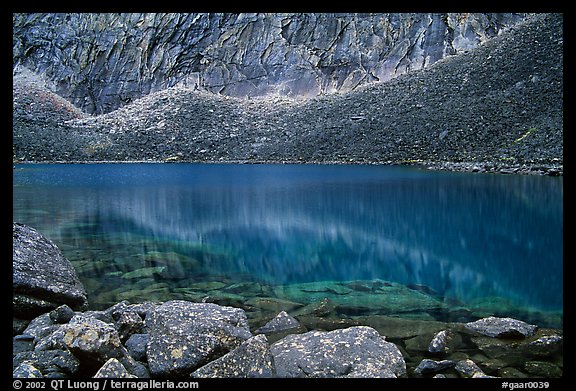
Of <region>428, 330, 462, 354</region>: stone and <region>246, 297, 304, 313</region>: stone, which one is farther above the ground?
<region>428, 330, 462, 354</region>: stone

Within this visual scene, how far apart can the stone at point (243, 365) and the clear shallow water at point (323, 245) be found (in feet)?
11.2

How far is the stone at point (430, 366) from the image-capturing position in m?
5.32

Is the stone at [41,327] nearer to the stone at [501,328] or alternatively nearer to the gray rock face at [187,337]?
the gray rock face at [187,337]

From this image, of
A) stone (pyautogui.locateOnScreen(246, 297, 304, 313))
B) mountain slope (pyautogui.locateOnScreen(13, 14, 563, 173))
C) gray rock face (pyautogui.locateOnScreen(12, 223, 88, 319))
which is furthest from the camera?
mountain slope (pyautogui.locateOnScreen(13, 14, 563, 173))

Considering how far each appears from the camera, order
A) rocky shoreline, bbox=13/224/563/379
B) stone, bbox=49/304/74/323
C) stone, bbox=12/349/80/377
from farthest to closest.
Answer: stone, bbox=49/304/74/323
rocky shoreline, bbox=13/224/563/379
stone, bbox=12/349/80/377

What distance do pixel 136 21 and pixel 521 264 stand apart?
316ft

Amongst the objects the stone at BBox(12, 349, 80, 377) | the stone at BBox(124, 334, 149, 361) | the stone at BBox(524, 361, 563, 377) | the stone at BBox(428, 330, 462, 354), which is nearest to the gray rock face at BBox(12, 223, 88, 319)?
the stone at BBox(12, 349, 80, 377)

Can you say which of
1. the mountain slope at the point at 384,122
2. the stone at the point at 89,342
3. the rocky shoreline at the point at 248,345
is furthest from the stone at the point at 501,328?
the mountain slope at the point at 384,122

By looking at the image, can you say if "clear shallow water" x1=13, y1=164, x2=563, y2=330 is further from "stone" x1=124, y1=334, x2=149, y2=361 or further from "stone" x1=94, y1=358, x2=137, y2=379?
"stone" x1=94, y1=358, x2=137, y2=379

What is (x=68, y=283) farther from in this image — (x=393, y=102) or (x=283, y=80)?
(x=283, y=80)

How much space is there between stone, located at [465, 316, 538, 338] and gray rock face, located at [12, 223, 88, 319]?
276 inches

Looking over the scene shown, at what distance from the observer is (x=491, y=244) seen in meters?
13.5

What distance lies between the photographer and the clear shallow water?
29.6 feet
